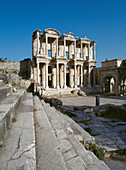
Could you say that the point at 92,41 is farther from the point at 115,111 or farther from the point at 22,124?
the point at 22,124

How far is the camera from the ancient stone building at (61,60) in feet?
65.3

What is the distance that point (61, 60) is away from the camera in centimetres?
2092

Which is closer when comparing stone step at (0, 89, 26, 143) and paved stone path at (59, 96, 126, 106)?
stone step at (0, 89, 26, 143)

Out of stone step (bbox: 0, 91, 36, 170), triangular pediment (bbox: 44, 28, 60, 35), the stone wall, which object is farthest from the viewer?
the stone wall

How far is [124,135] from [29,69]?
19906 millimetres

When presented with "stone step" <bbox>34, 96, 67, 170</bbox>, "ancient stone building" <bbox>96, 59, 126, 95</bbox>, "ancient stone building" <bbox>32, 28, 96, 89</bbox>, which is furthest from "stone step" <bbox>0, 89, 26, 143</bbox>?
"ancient stone building" <bbox>96, 59, 126, 95</bbox>

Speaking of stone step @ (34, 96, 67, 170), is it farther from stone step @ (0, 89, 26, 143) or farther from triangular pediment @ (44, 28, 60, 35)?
triangular pediment @ (44, 28, 60, 35)

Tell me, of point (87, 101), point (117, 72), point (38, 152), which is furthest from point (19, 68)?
point (38, 152)

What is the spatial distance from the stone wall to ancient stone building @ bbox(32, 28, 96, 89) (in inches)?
81.0

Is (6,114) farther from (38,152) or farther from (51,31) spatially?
(51,31)

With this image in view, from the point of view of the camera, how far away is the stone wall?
20516mm

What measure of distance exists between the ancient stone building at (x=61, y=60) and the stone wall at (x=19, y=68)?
206 centimetres

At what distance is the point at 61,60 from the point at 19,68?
8595 mm

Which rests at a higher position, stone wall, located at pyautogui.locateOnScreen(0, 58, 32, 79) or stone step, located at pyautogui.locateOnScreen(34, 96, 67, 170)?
stone wall, located at pyautogui.locateOnScreen(0, 58, 32, 79)
